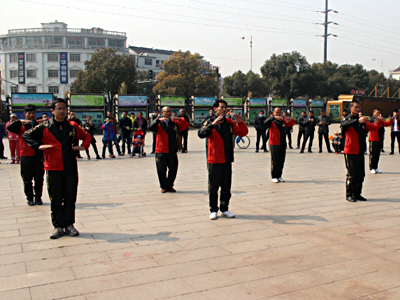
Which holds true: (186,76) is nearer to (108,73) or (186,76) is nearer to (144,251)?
(108,73)

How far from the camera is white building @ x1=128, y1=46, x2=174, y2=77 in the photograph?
295ft

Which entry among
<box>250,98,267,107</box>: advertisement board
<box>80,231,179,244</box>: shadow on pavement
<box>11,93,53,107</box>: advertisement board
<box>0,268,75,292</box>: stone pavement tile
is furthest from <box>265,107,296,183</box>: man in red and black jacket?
<box>250,98,267,107</box>: advertisement board

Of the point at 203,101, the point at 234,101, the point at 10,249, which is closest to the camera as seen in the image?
the point at 10,249

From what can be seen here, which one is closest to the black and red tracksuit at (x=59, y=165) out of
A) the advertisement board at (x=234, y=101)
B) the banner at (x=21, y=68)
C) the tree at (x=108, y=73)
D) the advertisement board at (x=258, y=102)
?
the advertisement board at (x=234, y=101)

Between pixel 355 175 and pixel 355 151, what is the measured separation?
44 centimetres

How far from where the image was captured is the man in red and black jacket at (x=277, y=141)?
9519 mm

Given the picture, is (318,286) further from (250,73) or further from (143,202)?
(250,73)

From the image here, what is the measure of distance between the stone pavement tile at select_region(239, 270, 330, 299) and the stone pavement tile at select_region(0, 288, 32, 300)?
6.26 feet

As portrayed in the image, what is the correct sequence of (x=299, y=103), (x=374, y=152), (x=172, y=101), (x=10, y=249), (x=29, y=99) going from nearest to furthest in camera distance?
(x=10, y=249) < (x=374, y=152) < (x=29, y=99) < (x=172, y=101) < (x=299, y=103)

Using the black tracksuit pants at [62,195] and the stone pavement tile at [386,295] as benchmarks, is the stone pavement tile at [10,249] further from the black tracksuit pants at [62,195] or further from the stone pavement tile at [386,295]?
the stone pavement tile at [386,295]

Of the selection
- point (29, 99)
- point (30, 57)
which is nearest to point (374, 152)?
point (29, 99)

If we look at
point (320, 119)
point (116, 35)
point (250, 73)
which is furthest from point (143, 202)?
point (116, 35)

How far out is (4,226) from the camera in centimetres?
586

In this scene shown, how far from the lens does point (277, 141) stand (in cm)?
960
